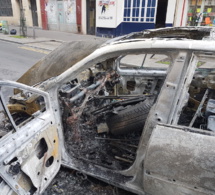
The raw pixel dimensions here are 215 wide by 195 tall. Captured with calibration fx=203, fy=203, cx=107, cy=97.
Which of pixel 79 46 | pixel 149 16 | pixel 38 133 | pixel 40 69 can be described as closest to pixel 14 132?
pixel 38 133

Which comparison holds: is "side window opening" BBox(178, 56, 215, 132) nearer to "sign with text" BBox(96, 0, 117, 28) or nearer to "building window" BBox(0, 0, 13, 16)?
"sign with text" BBox(96, 0, 117, 28)

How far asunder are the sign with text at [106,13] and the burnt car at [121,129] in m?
11.9

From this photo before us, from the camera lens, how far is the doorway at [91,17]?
16.0 metres

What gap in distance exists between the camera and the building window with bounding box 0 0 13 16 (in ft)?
79.0

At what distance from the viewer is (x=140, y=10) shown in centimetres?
1302

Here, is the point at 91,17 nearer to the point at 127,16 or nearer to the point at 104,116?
the point at 127,16

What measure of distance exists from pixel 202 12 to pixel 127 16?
183 inches

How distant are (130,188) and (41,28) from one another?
21585mm

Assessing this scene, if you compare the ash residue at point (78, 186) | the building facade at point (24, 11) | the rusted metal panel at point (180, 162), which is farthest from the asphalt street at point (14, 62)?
the building facade at point (24, 11)

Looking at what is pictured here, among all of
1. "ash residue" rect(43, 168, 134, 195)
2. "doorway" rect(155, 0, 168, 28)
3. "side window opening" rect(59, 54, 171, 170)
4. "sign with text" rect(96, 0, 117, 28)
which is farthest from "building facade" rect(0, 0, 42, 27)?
"ash residue" rect(43, 168, 134, 195)

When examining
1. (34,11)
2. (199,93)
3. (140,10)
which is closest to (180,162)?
(199,93)

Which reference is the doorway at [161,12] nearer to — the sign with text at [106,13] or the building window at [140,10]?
the building window at [140,10]

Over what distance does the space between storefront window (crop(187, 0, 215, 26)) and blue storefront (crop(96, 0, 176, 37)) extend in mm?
1122

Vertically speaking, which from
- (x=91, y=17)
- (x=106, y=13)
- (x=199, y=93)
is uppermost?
(x=106, y=13)
